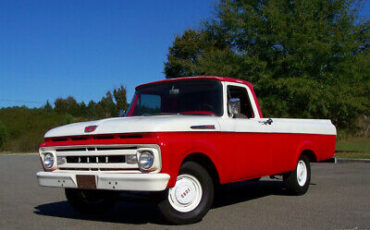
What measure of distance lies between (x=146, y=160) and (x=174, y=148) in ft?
1.24

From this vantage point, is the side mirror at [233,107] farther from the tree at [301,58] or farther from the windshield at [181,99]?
the tree at [301,58]

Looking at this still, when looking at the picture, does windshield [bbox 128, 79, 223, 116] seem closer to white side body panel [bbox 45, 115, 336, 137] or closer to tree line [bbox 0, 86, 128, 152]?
white side body panel [bbox 45, 115, 336, 137]

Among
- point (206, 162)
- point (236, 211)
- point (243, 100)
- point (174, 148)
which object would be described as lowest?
point (236, 211)

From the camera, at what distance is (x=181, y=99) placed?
6.81 meters

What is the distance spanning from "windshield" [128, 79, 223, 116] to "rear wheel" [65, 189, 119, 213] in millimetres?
1405

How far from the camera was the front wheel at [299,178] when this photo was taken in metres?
8.20

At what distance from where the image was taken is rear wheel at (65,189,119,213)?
6645 mm

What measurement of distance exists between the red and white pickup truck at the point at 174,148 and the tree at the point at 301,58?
11831 mm

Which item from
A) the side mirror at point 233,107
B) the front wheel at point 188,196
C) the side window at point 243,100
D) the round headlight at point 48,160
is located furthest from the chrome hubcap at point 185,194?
the side window at point 243,100

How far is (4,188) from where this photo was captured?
1009 centimetres

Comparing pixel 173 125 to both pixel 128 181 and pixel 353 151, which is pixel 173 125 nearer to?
pixel 128 181

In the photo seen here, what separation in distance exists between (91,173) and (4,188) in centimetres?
549

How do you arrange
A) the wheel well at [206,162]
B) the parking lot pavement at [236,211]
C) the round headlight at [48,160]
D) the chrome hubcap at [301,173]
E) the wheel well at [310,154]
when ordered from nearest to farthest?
1. the parking lot pavement at [236,211]
2. the wheel well at [206,162]
3. the round headlight at [48,160]
4. the chrome hubcap at [301,173]
5. the wheel well at [310,154]

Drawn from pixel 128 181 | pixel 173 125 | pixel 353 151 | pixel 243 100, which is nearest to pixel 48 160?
pixel 128 181
